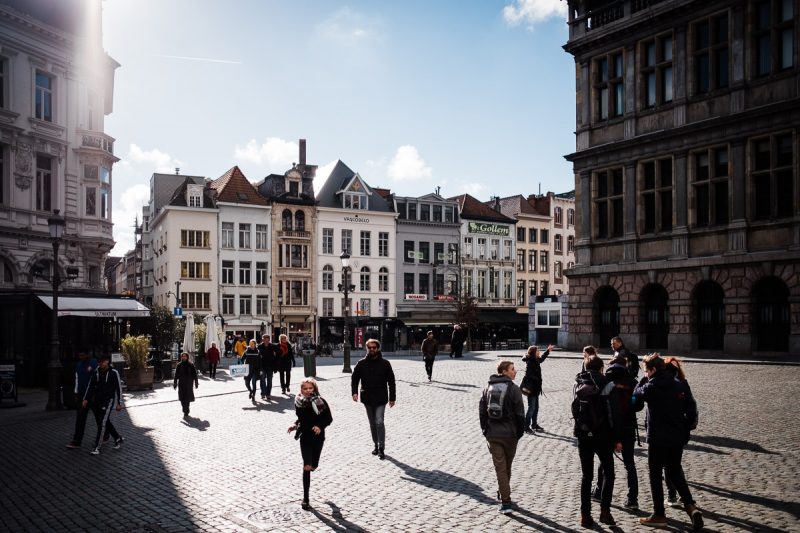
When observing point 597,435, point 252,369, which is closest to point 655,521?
point 597,435

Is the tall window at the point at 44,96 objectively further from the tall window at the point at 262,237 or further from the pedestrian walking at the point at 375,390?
the tall window at the point at 262,237

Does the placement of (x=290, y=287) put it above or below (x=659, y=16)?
below

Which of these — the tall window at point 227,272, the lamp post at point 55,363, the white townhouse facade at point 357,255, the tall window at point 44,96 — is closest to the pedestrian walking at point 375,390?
the lamp post at point 55,363

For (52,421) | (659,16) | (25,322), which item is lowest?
(52,421)

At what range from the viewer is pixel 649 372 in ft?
26.8

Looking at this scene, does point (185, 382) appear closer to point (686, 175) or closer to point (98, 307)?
point (98, 307)

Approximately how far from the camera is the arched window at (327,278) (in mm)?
62688

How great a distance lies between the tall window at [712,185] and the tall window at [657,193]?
4.66ft

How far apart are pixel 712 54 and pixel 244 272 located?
132 feet

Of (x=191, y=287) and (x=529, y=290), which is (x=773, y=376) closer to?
(x=191, y=287)

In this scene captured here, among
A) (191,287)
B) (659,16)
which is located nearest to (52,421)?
(659,16)

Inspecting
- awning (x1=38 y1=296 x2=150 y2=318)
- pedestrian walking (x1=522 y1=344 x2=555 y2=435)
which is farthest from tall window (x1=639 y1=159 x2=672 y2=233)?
awning (x1=38 y1=296 x2=150 y2=318)

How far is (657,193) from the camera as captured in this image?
32969mm

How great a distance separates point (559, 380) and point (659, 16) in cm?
1822
